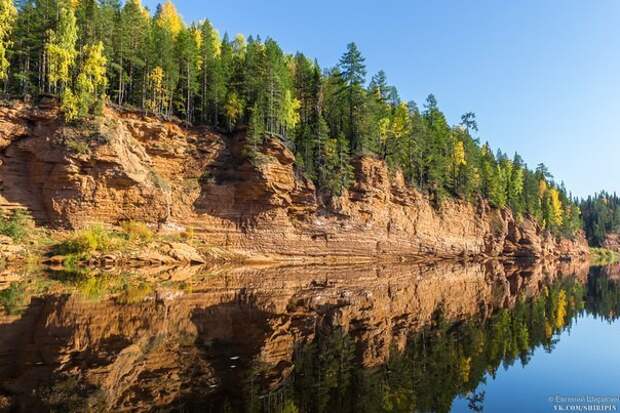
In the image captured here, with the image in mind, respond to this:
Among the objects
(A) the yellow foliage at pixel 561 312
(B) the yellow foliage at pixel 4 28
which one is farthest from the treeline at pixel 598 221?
(B) the yellow foliage at pixel 4 28

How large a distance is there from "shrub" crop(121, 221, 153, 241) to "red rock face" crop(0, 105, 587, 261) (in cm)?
120

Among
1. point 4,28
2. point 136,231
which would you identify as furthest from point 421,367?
point 4,28

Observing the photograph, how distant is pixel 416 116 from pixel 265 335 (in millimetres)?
64230

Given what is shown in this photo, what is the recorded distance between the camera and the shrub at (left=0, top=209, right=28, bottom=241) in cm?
3466

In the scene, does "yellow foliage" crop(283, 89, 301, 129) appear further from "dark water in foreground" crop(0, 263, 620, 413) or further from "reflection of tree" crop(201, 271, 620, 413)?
"reflection of tree" crop(201, 271, 620, 413)

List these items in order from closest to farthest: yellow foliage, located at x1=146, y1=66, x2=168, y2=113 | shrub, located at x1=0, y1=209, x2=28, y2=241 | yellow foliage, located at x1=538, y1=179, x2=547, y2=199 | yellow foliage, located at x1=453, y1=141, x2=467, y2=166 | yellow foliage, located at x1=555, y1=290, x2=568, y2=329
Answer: yellow foliage, located at x1=555, y1=290, x2=568, y2=329 < shrub, located at x1=0, y1=209, x2=28, y2=241 < yellow foliage, located at x1=146, y1=66, x2=168, y2=113 < yellow foliage, located at x1=453, y1=141, x2=467, y2=166 < yellow foliage, located at x1=538, y1=179, x2=547, y2=199

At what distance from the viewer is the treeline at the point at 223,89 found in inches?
1687

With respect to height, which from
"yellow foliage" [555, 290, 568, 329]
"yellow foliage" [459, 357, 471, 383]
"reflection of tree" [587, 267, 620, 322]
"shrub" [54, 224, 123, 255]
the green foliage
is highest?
"shrub" [54, 224, 123, 255]

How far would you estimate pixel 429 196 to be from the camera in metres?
71.4

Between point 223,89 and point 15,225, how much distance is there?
2890 cm

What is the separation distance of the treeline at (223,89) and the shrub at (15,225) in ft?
34.0

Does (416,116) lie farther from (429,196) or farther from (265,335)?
(265,335)

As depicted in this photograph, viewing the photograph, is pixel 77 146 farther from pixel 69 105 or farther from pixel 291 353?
pixel 291 353

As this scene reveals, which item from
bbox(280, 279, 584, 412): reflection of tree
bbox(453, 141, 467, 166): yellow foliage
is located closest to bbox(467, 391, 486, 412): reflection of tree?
bbox(280, 279, 584, 412): reflection of tree
